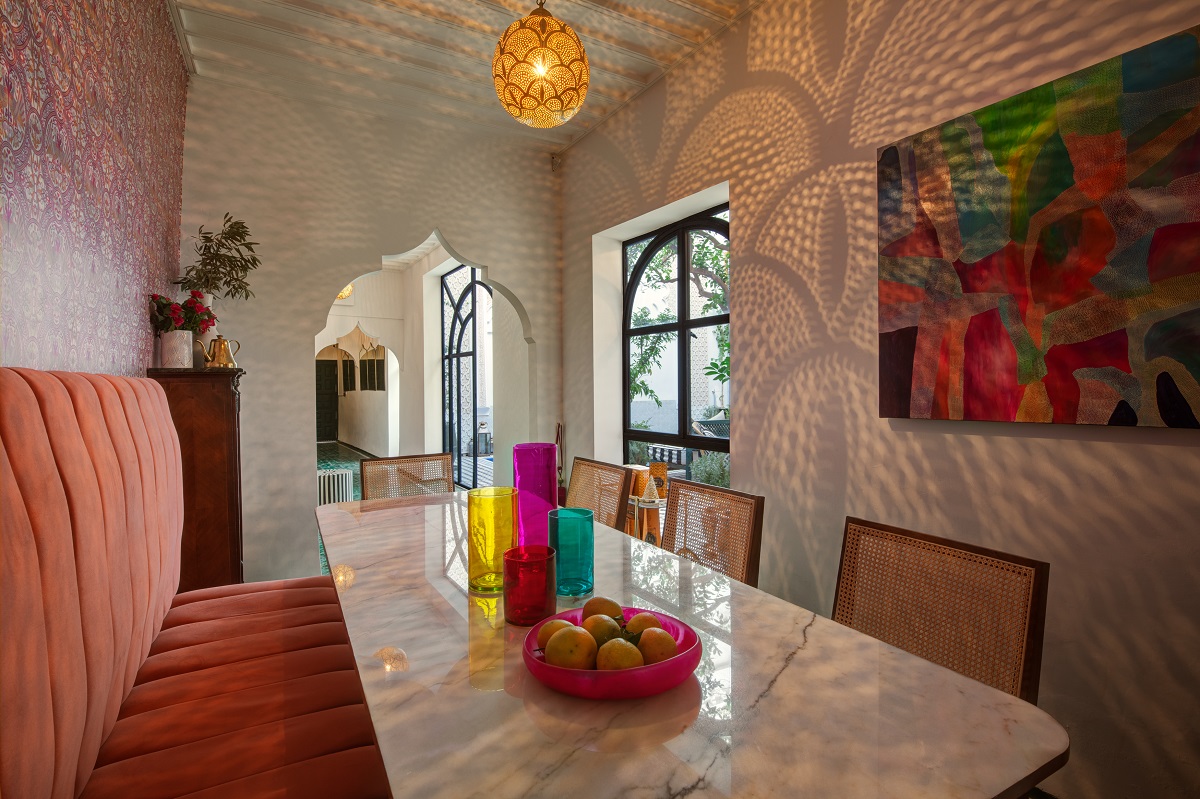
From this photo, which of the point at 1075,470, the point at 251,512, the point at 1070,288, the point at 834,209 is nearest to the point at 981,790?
the point at 1075,470

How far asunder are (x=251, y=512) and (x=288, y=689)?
266cm

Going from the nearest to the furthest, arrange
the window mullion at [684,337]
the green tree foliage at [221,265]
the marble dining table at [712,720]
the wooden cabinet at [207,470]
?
the marble dining table at [712,720]
the wooden cabinet at [207,470]
the green tree foliage at [221,265]
the window mullion at [684,337]

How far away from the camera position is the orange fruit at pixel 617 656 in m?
0.86

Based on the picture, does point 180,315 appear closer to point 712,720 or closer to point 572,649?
point 572,649

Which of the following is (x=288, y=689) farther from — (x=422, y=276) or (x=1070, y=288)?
(x=422, y=276)

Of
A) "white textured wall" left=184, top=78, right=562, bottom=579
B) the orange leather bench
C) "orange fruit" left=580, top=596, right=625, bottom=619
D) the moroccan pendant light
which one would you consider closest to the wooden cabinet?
"white textured wall" left=184, top=78, right=562, bottom=579

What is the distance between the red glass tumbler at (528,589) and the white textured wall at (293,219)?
10.2 feet

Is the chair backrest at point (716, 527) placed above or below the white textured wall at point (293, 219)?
below

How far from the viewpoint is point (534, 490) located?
1511mm

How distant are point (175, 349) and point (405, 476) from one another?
1.20m

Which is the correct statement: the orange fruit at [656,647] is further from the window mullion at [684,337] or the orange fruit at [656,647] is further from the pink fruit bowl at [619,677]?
the window mullion at [684,337]

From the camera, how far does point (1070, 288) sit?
1.80m

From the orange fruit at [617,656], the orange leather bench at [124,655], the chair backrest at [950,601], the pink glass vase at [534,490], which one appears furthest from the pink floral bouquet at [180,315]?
the chair backrest at [950,601]

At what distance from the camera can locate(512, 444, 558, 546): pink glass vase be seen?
4.92ft
